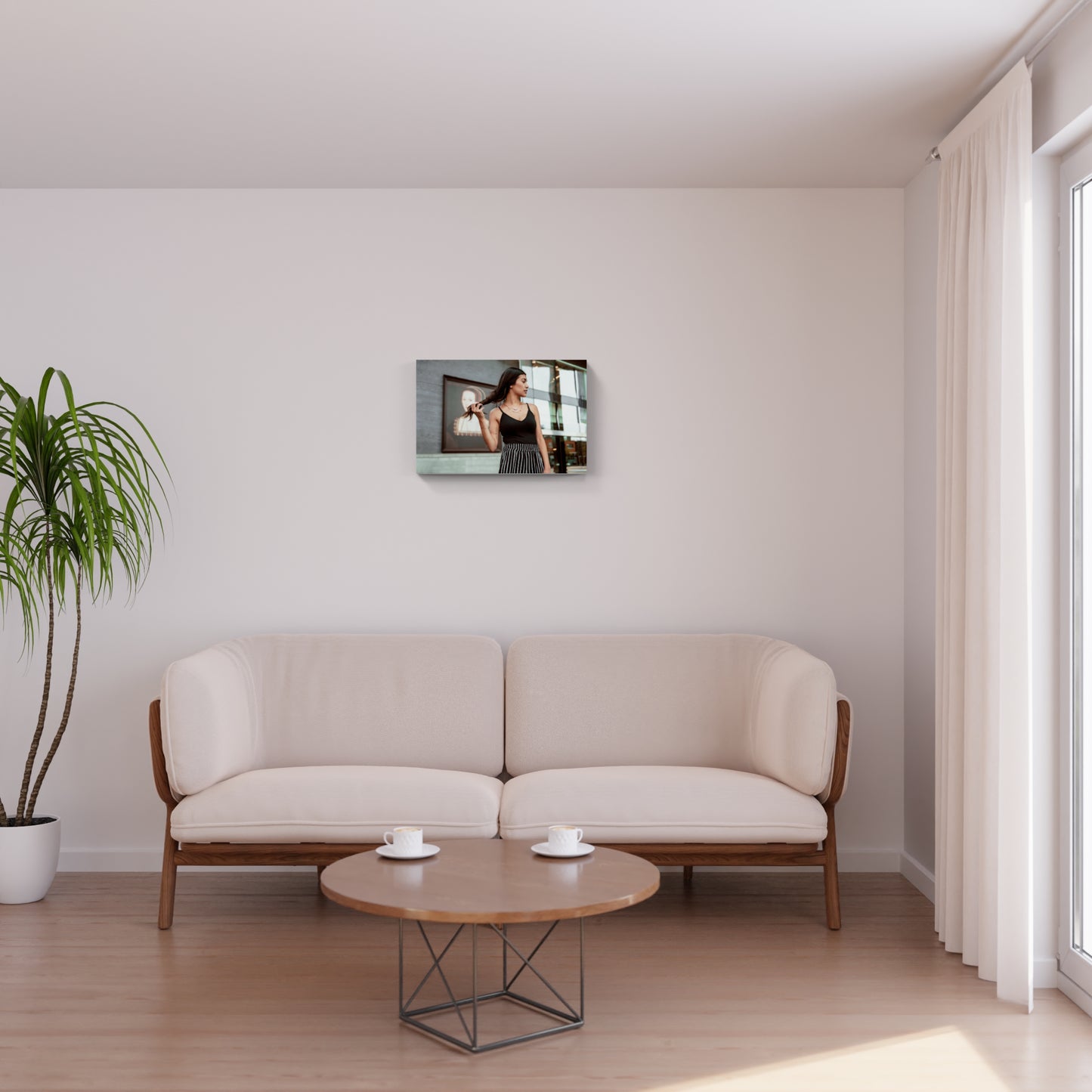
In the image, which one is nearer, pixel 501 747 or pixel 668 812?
pixel 668 812

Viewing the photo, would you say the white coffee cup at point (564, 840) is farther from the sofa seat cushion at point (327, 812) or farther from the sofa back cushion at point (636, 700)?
the sofa back cushion at point (636, 700)

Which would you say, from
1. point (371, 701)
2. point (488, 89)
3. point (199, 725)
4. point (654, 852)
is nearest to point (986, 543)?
point (654, 852)

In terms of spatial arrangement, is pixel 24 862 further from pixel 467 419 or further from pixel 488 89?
pixel 488 89

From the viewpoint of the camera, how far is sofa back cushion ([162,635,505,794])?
416cm

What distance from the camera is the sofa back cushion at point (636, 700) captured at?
416 cm

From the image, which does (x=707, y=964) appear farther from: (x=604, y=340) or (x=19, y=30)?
(x=19, y=30)

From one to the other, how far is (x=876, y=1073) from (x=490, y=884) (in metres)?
1.01

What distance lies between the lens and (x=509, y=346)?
454 cm

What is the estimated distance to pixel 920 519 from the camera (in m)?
4.30

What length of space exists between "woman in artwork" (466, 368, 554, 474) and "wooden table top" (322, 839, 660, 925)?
176 centimetres

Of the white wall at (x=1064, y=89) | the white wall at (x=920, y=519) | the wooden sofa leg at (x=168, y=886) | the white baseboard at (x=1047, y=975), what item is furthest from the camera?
the white wall at (x=920, y=519)

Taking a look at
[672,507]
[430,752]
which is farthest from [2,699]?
[672,507]

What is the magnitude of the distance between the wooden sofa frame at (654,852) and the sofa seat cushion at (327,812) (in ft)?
0.14

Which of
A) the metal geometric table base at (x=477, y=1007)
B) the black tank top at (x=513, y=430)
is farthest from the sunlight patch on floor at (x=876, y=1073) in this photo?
the black tank top at (x=513, y=430)
